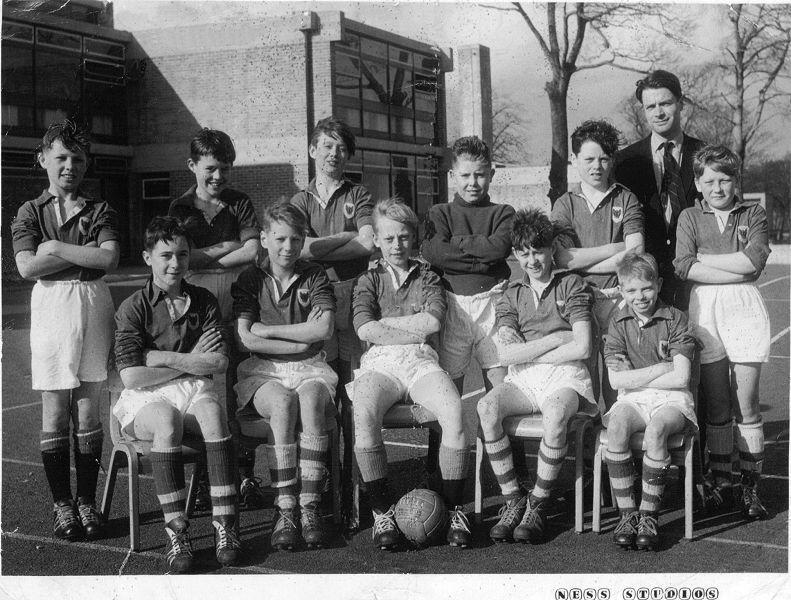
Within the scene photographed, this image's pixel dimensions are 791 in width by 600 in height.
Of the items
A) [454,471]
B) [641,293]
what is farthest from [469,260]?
[454,471]

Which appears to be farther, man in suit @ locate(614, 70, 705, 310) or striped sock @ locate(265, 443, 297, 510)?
man in suit @ locate(614, 70, 705, 310)

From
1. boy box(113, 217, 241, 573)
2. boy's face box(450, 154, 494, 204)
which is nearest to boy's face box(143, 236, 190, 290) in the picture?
boy box(113, 217, 241, 573)

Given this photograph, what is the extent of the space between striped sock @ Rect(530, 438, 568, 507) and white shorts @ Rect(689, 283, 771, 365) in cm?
97

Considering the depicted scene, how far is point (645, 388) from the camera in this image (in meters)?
4.20

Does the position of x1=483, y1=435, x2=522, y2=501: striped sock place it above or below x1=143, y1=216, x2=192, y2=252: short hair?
below

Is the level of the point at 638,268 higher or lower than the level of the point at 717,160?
lower

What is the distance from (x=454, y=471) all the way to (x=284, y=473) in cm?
82

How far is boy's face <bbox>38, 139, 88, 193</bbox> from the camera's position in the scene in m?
4.20

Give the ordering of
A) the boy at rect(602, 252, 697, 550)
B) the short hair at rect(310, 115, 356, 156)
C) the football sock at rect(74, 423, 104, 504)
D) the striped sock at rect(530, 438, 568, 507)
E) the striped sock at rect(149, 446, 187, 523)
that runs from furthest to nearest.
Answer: the short hair at rect(310, 115, 356, 156), the football sock at rect(74, 423, 104, 504), the striped sock at rect(530, 438, 568, 507), the boy at rect(602, 252, 697, 550), the striped sock at rect(149, 446, 187, 523)

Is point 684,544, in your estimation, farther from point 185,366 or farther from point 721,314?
point 185,366

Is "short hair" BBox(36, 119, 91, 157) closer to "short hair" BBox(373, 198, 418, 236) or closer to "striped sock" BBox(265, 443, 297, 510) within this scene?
"short hair" BBox(373, 198, 418, 236)

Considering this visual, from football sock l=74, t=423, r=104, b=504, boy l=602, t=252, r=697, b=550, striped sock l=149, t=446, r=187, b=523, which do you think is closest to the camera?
striped sock l=149, t=446, r=187, b=523

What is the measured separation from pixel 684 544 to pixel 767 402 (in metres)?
3.65

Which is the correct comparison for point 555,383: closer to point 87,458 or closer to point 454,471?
point 454,471
